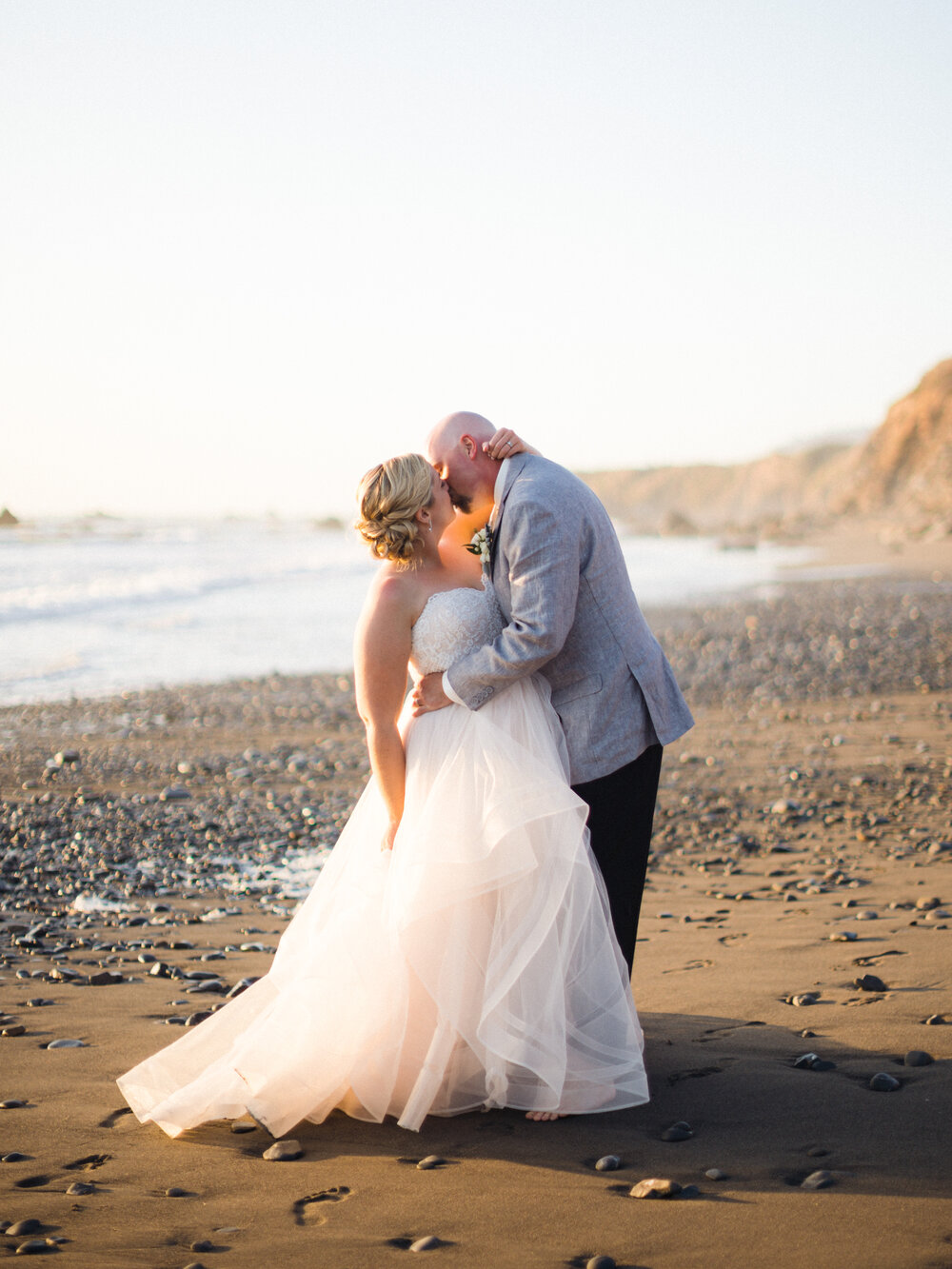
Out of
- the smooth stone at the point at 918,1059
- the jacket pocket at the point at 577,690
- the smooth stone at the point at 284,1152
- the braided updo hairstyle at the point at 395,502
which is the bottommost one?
the smooth stone at the point at 918,1059

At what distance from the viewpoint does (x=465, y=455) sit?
4160mm

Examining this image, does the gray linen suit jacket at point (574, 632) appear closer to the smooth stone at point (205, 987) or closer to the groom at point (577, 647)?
the groom at point (577, 647)

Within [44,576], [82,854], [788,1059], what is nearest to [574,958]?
[788,1059]

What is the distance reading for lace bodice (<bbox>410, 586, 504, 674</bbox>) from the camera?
13.1 ft

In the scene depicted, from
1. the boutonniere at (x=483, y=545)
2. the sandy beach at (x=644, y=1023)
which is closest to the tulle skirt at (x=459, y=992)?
the sandy beach at (x=644, y=1023)

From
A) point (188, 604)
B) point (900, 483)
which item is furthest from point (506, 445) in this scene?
point (900, 483)

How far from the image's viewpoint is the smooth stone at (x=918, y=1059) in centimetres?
389

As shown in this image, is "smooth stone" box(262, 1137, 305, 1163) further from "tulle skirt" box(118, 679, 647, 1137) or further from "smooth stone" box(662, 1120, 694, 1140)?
"smooth stone" box(662, 1120, 694, 1140)

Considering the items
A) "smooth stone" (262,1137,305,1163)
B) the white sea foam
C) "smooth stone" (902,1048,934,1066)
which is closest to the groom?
the white sea foam

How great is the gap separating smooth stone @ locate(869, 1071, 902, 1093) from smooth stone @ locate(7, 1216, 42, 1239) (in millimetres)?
2630

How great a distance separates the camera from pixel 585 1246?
290cm

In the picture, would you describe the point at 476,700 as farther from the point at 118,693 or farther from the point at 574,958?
the point at 118,693

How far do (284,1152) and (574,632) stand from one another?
2.00 meters

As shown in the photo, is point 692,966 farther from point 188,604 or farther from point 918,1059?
point 188,604
